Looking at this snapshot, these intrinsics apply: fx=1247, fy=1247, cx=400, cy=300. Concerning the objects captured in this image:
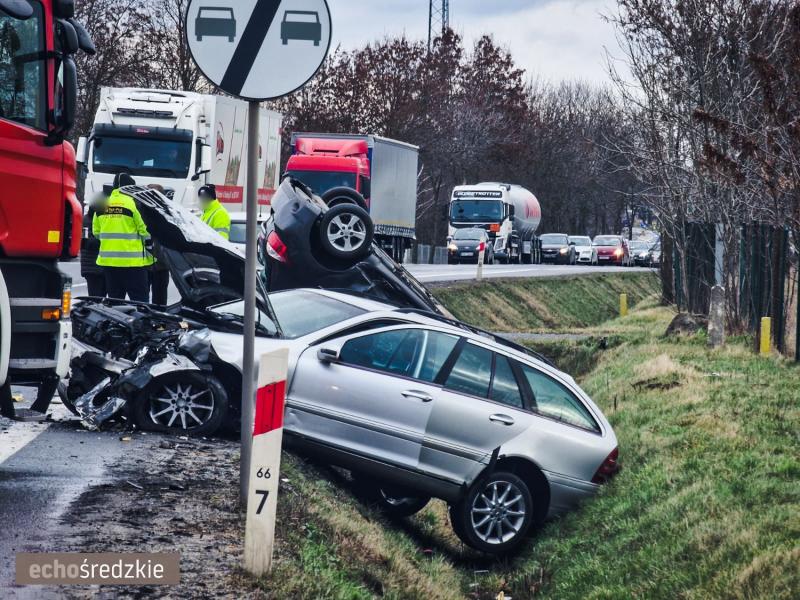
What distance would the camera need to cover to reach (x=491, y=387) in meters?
9.33

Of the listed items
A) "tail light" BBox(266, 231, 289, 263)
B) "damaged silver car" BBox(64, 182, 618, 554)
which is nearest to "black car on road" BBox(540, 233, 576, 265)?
"tail light" BBox(266, 231, 289, 263)

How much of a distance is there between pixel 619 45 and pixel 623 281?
2158 cm

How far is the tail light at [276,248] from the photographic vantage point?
13336mm

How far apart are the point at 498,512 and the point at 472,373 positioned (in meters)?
1.07

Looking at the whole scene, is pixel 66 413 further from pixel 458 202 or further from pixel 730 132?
pixel 458 202

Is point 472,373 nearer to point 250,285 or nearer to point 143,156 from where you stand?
point 250,285

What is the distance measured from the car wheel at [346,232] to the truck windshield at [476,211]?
38.3 meters

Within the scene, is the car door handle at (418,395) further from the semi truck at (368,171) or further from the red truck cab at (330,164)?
the red truck cab at (330,164)

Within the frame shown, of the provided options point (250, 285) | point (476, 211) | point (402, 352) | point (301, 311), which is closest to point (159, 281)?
point (301, 311)

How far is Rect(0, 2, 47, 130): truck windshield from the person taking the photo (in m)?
6.96

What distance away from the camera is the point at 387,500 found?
33.9 ft

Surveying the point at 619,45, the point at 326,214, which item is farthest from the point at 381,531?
the point at 619,45

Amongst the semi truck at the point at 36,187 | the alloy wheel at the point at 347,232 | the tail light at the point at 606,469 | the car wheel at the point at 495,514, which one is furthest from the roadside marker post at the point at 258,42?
the alloy wheel at the point at 347,232

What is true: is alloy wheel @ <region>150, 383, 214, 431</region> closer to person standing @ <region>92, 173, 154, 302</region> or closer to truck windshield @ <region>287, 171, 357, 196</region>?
person standing @ <region>92, 173, 154, 302</region>
